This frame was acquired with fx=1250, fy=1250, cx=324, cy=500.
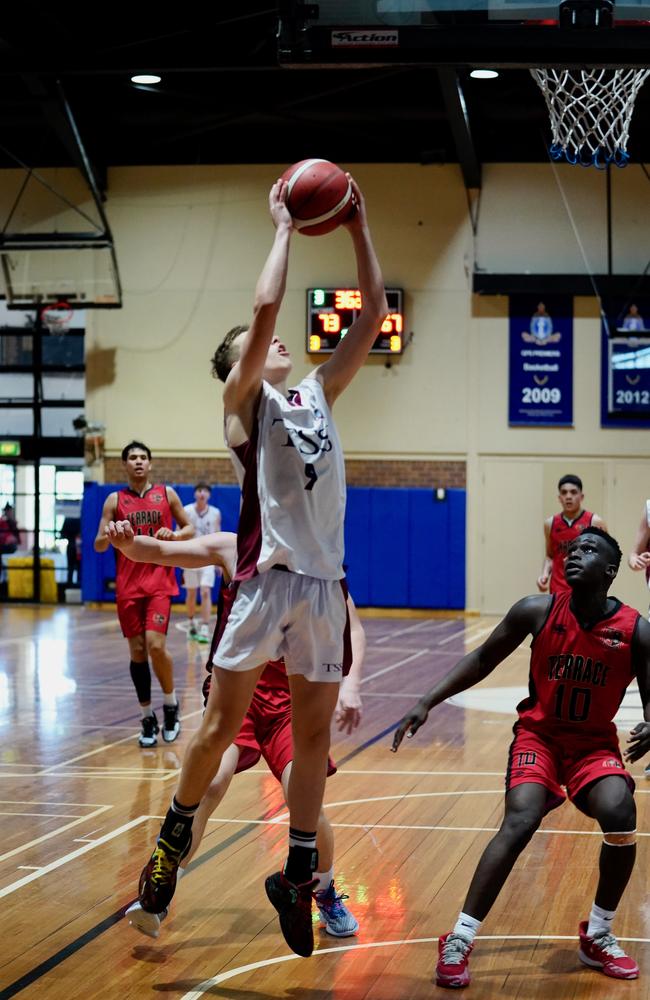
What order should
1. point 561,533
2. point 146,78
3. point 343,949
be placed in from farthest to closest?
point 146,78, point 561,533, point 343,949

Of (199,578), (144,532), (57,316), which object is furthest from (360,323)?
(57,316)

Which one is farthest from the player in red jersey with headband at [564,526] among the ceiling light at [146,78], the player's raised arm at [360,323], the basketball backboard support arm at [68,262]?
the basketball backboard support arm at [68,262]

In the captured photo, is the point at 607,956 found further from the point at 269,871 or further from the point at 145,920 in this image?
the point at 269,871

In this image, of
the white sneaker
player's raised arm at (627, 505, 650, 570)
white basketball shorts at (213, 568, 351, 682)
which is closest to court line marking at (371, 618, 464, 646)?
player's raised arm at (627, 505, 650, 570)

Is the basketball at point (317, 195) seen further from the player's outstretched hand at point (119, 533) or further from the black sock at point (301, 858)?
the black sock at point (301, 858)

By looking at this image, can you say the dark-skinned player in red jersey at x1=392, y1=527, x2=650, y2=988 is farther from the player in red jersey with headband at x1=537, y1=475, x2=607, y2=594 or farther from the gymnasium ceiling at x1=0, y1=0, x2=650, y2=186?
the gymnasium ceiling at x1=0, y1=0, x2=650, y2=186

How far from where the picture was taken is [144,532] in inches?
332

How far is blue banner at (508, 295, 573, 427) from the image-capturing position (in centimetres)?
1850

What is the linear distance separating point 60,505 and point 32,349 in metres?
2.64

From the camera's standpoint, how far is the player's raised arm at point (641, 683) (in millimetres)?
3699

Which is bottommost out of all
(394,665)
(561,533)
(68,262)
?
(394,665)

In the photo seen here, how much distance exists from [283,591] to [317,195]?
115cm

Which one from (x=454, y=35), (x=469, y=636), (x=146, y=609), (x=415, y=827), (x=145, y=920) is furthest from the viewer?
(x=469, y=636)

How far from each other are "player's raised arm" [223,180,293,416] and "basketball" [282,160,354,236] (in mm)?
35
